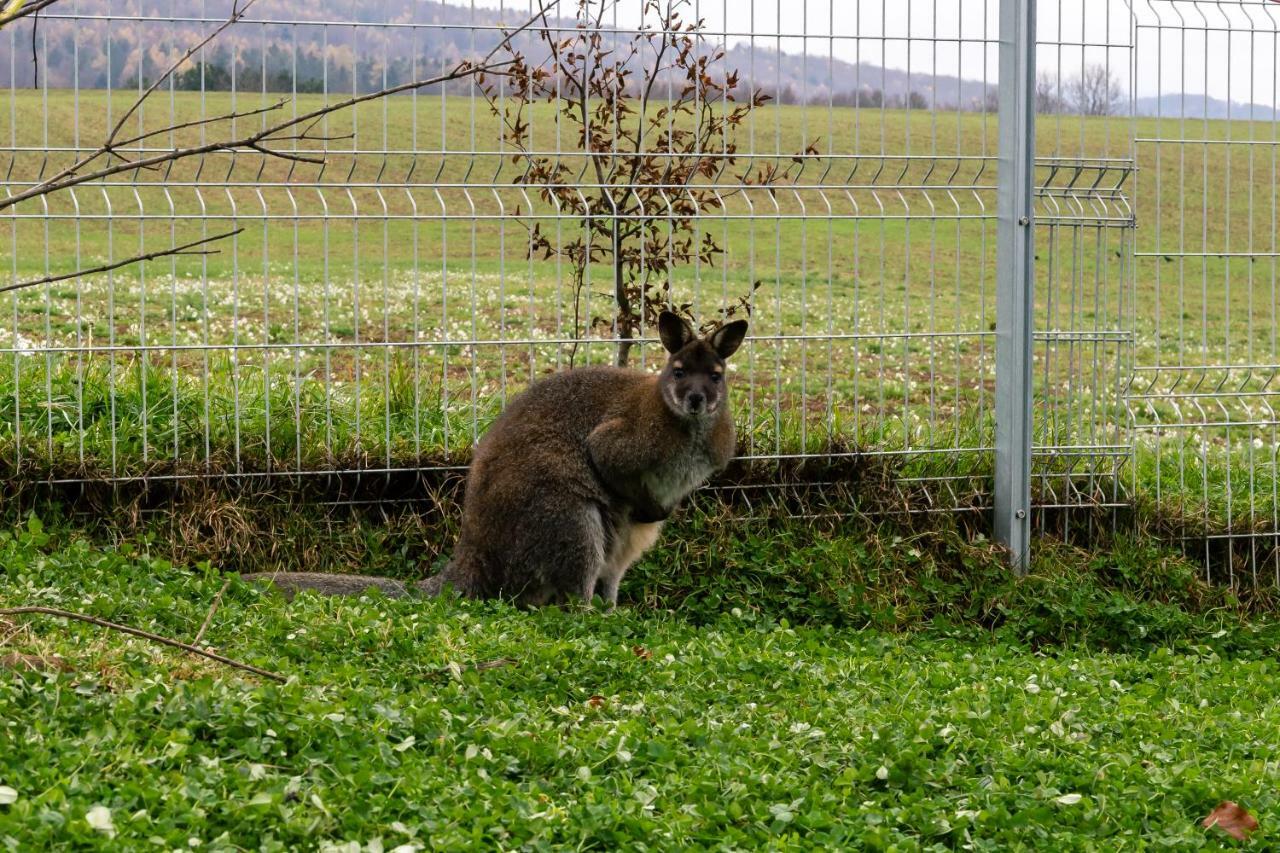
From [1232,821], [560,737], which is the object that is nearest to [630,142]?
[560,737]

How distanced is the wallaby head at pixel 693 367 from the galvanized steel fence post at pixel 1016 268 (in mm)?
1976

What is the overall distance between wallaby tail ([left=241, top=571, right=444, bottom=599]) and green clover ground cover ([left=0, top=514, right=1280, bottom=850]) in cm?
32

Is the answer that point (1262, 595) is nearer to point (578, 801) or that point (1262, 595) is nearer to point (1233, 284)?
point (578, 801)

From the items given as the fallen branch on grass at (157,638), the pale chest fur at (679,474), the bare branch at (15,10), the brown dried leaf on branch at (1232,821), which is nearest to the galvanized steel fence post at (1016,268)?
the pale chest fur at (679,474)

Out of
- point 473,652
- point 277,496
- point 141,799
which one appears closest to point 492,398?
point 277,496

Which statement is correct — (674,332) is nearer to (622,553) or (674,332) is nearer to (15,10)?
(622,553)

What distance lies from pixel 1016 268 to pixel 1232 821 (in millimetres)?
4642

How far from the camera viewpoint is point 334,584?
7.05m

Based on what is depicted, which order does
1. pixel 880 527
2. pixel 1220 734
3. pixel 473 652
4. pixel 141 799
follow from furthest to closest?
pixel 880 527, pixel 473 652, pixel 1220 734, pixel 141 799

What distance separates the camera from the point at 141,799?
371 cm

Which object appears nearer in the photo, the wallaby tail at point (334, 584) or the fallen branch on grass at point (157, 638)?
the fallen branch on grass at point (157, 638)

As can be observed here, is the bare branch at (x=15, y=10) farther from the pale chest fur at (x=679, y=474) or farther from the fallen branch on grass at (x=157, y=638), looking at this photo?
the pale chest fur at (x=679, y=474)

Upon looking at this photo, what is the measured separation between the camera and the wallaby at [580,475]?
7098mm

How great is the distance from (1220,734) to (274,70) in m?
6.65
